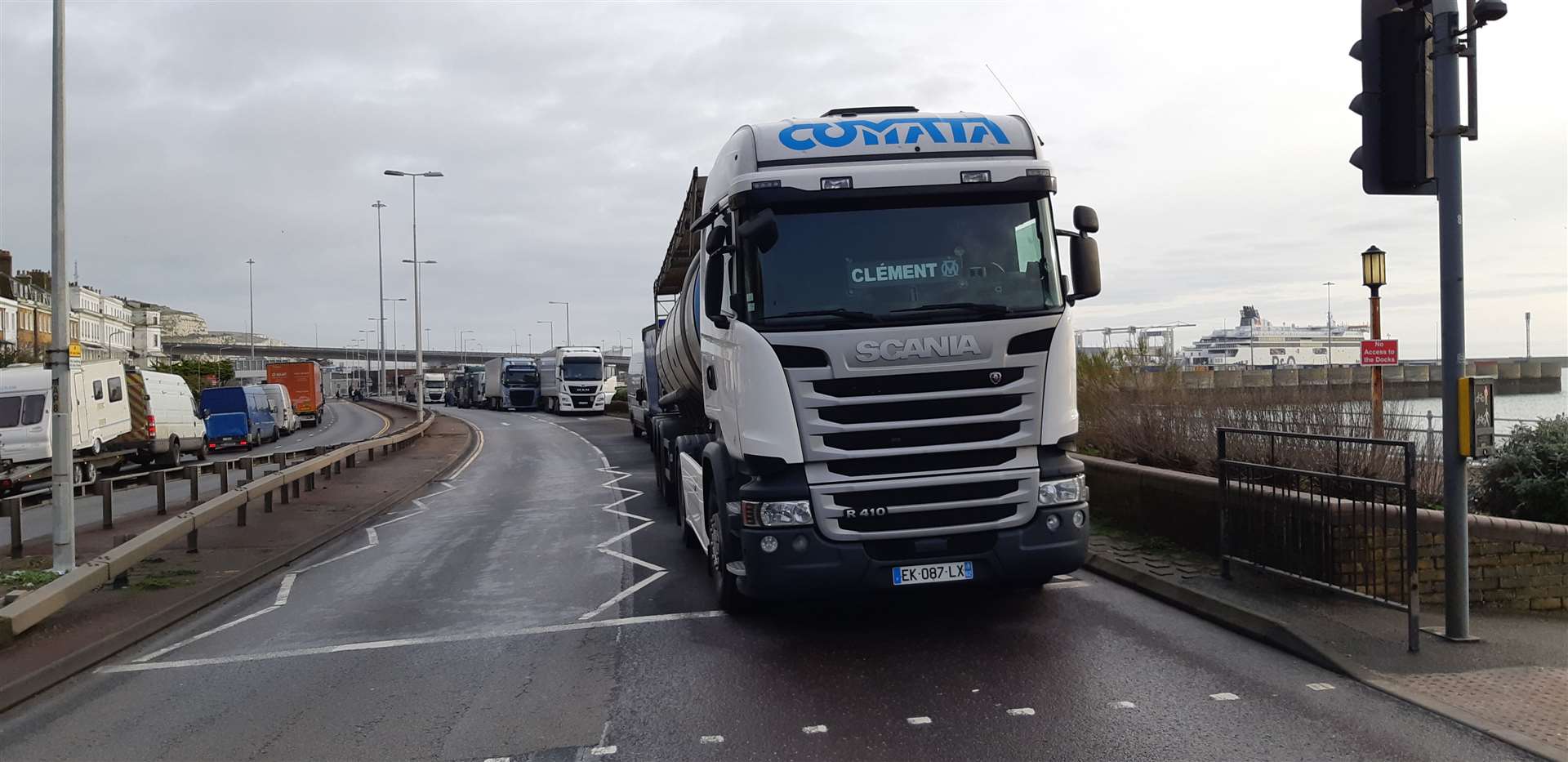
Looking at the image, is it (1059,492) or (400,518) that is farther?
(400,518)

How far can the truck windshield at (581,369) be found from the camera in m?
49.2

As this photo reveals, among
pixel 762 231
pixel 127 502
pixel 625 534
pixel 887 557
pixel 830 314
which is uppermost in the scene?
pixel 762 231

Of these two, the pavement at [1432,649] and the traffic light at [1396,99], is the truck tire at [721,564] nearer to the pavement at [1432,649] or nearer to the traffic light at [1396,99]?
the pavement at [1432,649]

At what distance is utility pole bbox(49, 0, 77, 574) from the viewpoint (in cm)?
910

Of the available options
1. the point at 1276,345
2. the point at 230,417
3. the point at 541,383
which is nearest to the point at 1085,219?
the point at 230,417

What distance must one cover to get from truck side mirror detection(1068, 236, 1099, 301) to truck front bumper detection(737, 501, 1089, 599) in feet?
4.78

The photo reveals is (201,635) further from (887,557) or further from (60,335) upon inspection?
(887,557)

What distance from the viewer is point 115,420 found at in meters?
25.0

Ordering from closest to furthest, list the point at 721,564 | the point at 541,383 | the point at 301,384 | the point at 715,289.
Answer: the point at 715,289 < the point at 721,564 < the point at 301,384 < the point at 541,383

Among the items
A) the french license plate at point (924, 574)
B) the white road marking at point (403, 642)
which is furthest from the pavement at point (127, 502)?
the french license plate at point (924, 574)

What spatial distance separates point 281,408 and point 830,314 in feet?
148

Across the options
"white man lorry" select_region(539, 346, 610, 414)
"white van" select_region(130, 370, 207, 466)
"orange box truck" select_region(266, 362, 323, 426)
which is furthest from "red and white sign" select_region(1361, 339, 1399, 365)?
"orange box truck" select_region(266, 362, 323, 426)

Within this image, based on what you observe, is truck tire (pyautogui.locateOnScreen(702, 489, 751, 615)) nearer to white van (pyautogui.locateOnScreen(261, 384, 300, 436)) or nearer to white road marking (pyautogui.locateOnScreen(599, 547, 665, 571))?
white road marking (pyautogui.locateOnScreen(599, 547, 665, 571))

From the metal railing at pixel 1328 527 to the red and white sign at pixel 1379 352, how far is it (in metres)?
10.4
